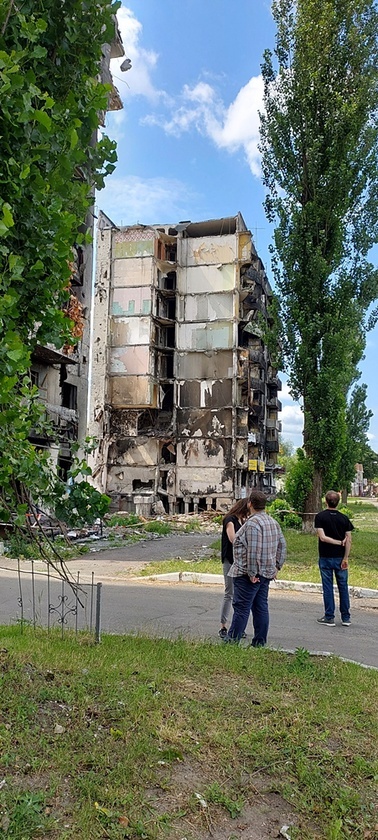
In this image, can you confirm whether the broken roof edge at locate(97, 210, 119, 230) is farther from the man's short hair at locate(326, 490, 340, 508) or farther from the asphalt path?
the man's short hair at locate(326, 490, 340, 508)

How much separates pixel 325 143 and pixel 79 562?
1487 centimetres

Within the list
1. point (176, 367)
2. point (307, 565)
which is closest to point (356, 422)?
point (176, 367)

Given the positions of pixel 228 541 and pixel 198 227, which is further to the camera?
pixel 198 227

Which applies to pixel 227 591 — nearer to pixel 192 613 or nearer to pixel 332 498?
pixel 192 613

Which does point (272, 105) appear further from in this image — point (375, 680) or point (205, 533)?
point (375, 680)

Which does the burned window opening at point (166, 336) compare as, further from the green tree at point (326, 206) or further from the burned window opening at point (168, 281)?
the green tree at point (326, 206)

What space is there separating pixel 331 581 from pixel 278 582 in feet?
11.3

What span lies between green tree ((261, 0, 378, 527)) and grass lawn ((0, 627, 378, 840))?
534 inches

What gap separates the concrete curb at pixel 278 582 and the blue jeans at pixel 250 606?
4.72 m

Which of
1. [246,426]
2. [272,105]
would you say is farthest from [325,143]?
[246,426]

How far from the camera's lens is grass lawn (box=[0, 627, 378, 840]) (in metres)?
3.22

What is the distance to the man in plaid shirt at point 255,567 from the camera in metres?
6.33

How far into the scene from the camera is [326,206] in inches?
730

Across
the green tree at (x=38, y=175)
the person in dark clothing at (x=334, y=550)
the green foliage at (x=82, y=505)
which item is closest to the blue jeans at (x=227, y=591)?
the person in dark clothing at (x=334, y=550)
